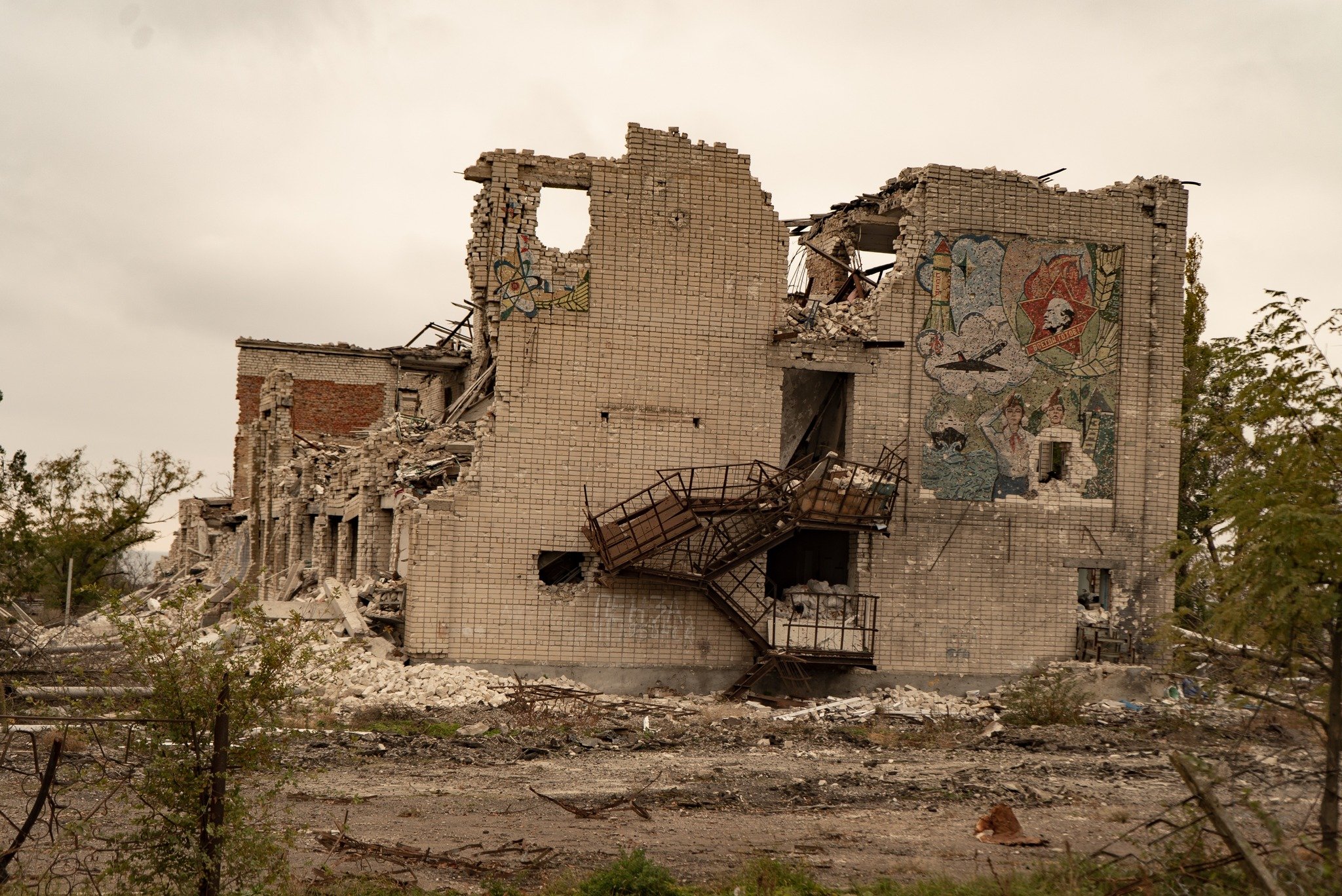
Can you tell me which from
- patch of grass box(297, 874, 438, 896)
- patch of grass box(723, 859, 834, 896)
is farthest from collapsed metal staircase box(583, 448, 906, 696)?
patch of grass box(297, 874, 438, 896)

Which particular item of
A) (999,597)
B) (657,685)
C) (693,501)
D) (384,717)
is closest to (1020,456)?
(999,597)

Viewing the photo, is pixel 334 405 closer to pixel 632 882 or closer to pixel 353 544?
pixel 353 544

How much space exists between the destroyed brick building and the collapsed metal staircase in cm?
5

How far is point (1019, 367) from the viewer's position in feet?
72.4

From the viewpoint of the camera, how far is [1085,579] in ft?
75.2

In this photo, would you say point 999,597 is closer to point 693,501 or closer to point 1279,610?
point 693,501

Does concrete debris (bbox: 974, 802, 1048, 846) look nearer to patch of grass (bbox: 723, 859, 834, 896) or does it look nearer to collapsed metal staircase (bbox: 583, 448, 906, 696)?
patch of grass (bbox: 723, 859, 834, 896)

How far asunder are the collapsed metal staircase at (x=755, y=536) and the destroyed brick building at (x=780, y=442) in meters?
0.05

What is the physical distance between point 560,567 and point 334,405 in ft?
57.3

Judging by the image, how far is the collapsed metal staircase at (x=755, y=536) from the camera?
20297mm

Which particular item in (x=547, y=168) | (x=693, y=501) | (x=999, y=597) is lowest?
(x=999, y=597)

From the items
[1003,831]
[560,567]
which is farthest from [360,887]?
[560,567]

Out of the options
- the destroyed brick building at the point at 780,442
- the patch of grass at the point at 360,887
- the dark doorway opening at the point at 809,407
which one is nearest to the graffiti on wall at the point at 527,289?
the destroyed brick building at the point at 780,442

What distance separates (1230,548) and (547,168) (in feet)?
46.2
